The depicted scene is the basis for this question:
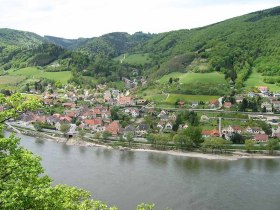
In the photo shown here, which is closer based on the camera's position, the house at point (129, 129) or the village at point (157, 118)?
the village at point (157, 118)

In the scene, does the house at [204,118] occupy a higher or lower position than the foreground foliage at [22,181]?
lower

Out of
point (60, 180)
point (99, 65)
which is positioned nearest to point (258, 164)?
point (60, 180)

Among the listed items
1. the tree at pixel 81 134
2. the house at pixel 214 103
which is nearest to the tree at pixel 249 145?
the house at pixel 214 103

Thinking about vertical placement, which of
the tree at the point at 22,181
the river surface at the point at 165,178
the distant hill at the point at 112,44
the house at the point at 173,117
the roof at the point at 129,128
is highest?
the distant hill at the point at 112,44

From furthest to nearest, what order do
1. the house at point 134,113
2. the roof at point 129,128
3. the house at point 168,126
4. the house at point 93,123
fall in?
the house at point 134,113 → the house at point 93,123 → the house at point 168,126 → the roof at point 129,128

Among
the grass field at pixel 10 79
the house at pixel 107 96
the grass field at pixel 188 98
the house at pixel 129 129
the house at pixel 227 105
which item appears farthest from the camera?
the grass field at pixel 10 79

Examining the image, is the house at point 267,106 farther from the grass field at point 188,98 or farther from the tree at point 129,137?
the tree at point 129,137
